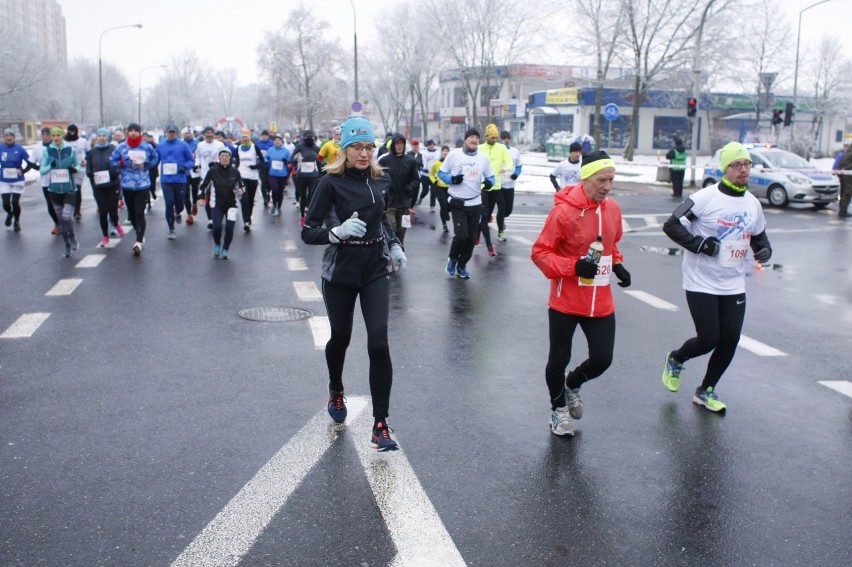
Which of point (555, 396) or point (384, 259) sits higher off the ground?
point (384, 259)

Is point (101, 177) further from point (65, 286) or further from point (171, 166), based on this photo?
point (65, 286)

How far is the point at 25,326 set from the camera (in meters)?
7.97

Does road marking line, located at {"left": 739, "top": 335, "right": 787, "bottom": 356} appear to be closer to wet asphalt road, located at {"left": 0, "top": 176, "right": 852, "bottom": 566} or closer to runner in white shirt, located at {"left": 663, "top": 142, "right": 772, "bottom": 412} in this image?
wet asphalt road, located at {"left": 0, "top": 176, "right": 852, "bottom": 566}

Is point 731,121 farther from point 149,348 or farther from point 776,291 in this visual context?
point 149,348

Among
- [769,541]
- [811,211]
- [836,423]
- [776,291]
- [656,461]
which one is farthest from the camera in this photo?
[811,211]

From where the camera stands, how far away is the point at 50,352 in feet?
23.1


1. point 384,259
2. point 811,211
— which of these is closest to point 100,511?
point 384,259

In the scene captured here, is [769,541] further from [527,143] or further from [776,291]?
[527,143]

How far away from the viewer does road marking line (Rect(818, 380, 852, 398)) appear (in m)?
6.31

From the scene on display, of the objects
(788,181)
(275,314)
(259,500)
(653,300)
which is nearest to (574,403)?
(259,500)

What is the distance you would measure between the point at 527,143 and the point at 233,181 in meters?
56.3

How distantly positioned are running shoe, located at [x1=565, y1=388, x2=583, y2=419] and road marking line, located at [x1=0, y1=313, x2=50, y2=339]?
5.01 m

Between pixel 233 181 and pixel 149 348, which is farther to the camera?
pixel 233 181

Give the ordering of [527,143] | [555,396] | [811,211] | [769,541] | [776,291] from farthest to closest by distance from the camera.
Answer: [527,143], [811,211], [776,291], [555,396], [769,541]
